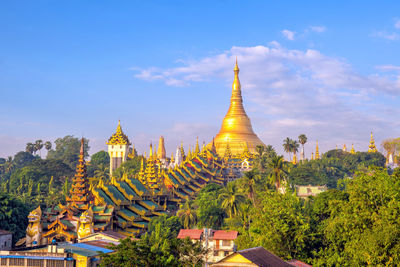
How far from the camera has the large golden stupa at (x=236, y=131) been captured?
12675 cm

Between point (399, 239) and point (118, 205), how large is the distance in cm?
3458

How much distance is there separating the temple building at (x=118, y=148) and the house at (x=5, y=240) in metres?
57.7

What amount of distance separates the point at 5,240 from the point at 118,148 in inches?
2365

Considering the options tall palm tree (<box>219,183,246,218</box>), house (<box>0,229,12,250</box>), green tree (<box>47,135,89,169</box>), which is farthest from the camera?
green tree (<box>47,135,89,169</box>)

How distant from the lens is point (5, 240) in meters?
52.8

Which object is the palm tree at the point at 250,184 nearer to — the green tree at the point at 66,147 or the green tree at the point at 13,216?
the green tree at the point at 13,216

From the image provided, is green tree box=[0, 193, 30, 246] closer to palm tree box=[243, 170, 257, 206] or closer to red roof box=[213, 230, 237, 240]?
red roof box=[213, 230, 237, 240]

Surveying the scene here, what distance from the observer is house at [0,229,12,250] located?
51938 mm

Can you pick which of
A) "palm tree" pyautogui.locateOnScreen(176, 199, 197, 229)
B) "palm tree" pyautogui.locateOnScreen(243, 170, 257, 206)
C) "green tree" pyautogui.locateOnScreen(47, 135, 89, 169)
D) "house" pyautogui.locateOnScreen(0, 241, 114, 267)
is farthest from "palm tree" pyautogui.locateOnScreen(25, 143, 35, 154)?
"house" pyautogui.locateOnScreen(0, 241, 114, 267)

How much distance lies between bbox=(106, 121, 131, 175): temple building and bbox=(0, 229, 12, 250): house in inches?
2272

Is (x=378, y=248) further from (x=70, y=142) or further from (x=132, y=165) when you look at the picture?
(x=70, y=142)

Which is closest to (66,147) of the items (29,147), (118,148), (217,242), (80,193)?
(29,147)

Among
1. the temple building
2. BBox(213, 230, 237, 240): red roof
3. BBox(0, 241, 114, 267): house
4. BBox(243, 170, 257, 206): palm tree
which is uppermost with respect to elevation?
the temple building

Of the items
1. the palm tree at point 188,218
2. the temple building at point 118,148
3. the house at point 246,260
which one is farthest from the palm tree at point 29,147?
the house at point 246,260
